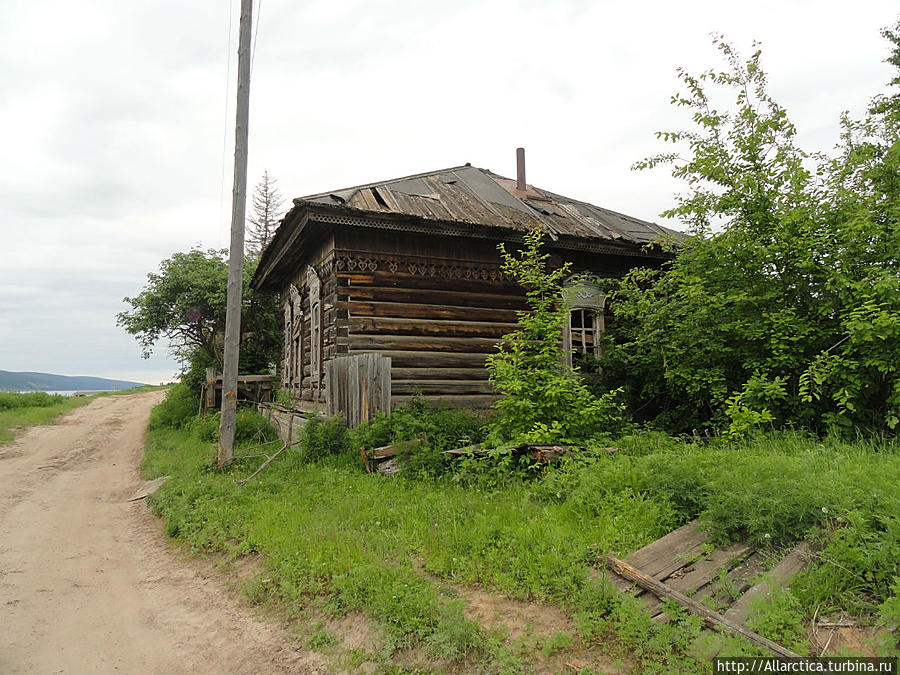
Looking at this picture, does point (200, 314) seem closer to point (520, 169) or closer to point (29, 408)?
point (29, 408)

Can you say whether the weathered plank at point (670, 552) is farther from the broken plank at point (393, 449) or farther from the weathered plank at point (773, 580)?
the broken plank at point (393, 449)

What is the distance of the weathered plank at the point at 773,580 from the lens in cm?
309

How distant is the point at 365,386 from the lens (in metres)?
7.62

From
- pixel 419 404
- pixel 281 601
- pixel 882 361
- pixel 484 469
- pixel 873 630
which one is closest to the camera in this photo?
pixel 873 630

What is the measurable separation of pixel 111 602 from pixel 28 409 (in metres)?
20.7

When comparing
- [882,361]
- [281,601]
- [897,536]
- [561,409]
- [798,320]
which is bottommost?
[281,601]

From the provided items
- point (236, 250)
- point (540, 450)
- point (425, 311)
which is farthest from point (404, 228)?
point (540, 450)

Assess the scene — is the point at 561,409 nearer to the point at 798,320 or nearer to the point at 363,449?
the point at 363,449

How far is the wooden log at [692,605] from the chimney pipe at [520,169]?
1057 centimetres

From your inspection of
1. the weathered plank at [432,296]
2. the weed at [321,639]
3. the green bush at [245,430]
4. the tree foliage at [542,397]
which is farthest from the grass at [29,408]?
the weed at [321,639]

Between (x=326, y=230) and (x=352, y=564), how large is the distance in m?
6.03

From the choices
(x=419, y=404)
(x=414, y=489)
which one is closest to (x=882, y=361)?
(x=414, y=489)

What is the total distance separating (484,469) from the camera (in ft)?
20.7

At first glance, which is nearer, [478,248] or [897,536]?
[897,536]
